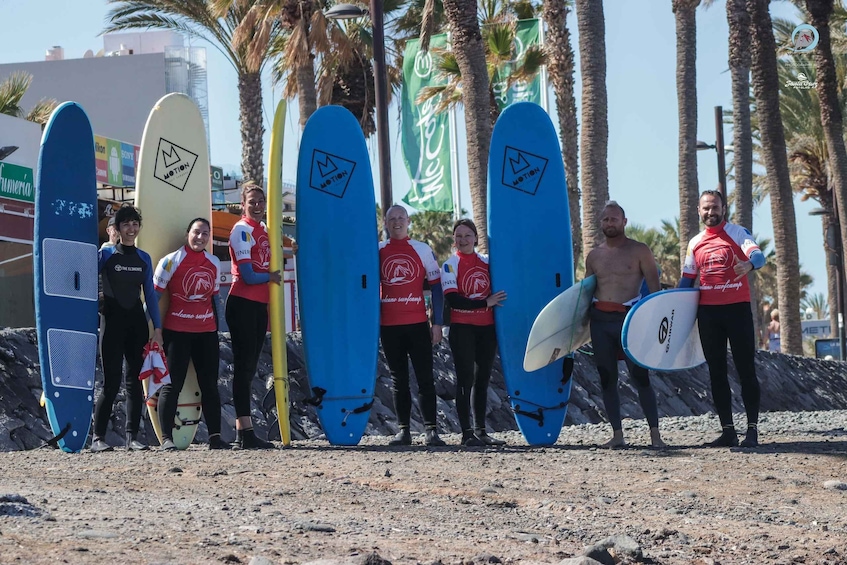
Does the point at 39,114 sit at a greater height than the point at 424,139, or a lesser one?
greater

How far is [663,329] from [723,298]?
1.40 ft

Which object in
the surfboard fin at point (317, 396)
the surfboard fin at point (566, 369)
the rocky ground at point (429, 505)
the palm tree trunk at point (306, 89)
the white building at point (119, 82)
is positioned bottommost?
the rocky ground at point (429, 505)

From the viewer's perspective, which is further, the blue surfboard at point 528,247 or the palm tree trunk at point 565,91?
the palm tree trunk at point 565,91

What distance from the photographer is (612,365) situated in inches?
293

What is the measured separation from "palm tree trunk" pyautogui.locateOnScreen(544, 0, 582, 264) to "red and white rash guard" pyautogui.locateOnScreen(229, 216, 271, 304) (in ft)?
37.0

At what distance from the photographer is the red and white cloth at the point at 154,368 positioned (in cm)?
722

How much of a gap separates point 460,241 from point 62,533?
13.6 ft

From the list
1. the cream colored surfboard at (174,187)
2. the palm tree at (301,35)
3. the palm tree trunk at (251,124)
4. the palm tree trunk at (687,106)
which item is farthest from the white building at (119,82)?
the cream colored surfboard at (174,187)

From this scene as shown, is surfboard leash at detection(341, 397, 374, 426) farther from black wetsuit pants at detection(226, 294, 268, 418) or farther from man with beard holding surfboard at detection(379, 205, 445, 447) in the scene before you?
black wetsuit pants at detection(226, 294, 268, 418)

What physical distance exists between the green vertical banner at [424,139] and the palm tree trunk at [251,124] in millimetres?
3481

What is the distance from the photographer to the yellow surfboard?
773 cm

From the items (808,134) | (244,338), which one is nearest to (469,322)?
(244,338)

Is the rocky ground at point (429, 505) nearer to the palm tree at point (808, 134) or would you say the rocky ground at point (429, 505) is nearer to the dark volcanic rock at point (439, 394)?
the dark volcanic rock at point (439, 394)

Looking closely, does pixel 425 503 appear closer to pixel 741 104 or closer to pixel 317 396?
pixel 317 396
